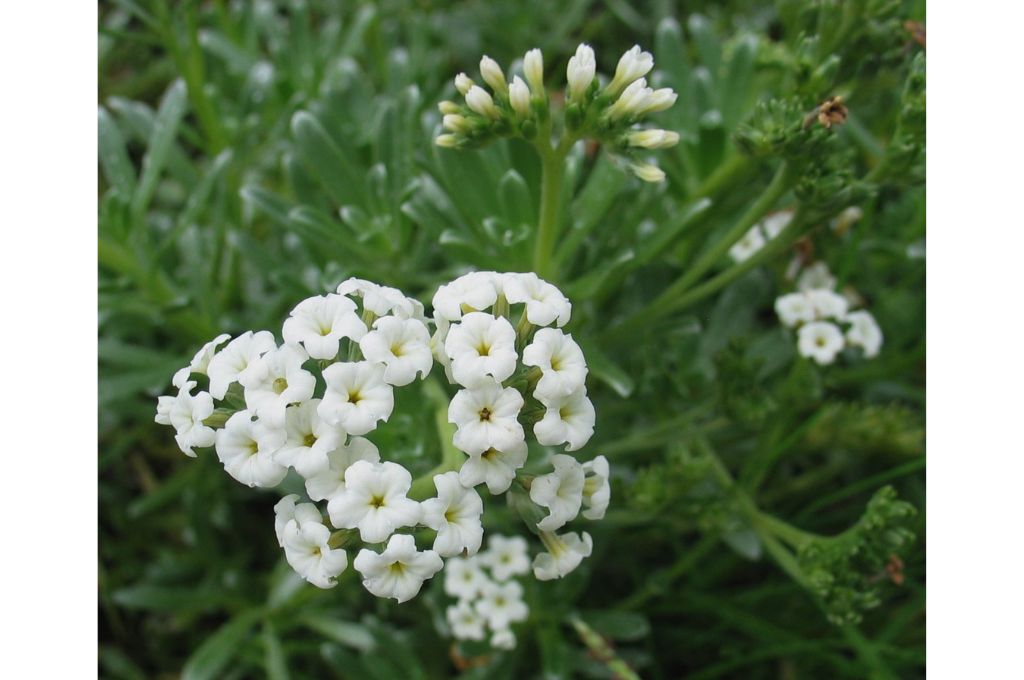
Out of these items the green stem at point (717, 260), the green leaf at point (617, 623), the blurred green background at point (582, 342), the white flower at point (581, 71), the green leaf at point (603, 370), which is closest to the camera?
the white flower at point (581, 71)

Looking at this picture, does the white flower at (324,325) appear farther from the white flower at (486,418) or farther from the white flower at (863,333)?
the white flower at (863,333)

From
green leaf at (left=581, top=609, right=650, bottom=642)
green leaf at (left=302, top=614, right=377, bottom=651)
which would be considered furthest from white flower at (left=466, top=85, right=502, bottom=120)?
green leaf at (left=302, top=614, right=377, bottom=651)

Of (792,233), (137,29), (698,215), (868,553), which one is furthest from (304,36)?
(868,553)

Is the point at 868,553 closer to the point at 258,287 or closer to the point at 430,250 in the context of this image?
the point at 430,250

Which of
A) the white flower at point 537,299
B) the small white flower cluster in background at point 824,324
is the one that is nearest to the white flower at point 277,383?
the white flower at point 537,299

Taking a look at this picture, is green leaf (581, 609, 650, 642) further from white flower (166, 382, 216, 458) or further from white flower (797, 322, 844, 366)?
white flower (166, 382, 216, 458)

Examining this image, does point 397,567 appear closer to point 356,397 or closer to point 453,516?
point 453,516

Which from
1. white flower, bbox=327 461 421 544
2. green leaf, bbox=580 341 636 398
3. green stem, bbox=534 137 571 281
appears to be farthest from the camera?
green leaf, bbox=580 341 636 398
